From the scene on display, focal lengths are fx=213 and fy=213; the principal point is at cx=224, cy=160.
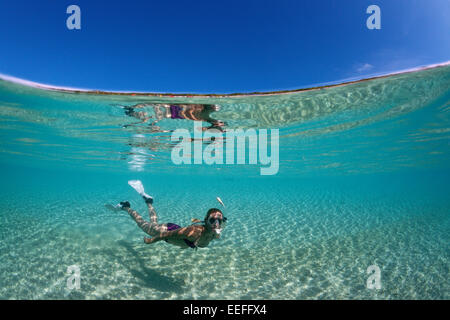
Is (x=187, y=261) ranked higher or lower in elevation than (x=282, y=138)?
lower

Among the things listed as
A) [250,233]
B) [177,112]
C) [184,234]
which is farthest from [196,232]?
[177,112]

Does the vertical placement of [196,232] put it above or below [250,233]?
above

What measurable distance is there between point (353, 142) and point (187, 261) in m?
Result: 18.1

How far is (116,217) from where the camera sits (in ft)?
44.4

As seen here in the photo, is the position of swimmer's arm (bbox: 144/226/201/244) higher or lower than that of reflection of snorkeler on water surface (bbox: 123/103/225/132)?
lower

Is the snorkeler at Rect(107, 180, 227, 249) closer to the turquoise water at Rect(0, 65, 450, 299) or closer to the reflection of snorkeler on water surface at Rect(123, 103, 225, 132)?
the turquoise water at Rect(0, 65, 450, 299)

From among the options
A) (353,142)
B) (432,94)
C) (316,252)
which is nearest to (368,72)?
(432,94)

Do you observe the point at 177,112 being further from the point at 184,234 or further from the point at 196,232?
the point at 196,232

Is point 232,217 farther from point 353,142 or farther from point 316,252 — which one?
point 353,142

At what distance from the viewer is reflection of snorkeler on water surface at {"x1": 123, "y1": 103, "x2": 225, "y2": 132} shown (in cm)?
1021

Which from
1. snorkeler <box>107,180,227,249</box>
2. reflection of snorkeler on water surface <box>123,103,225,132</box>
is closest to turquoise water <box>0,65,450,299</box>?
reflection of snorkeler on water surface <box>123,103,225,132</box>

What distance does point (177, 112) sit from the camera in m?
11.0
